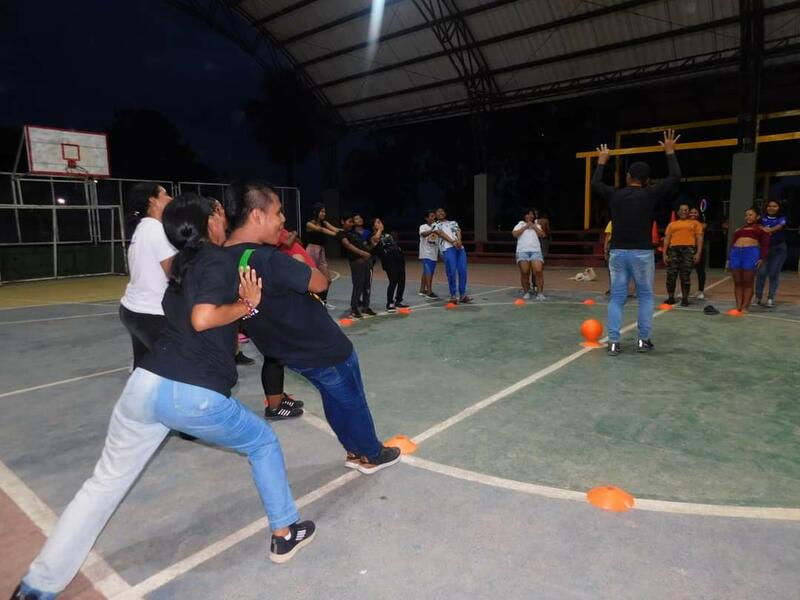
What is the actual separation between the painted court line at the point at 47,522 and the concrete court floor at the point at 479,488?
12mm

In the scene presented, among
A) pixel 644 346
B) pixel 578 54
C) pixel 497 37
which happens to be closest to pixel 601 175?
pixel 644 346

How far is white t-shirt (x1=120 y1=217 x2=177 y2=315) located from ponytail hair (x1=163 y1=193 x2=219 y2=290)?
1311 mm

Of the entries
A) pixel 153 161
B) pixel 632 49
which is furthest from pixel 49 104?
pixel 632 49

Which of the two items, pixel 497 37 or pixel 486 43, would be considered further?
pixel 486 43

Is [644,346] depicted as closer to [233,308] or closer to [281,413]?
[281,413]

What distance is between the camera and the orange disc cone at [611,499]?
2754 millimetres

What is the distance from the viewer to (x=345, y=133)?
25156 mm

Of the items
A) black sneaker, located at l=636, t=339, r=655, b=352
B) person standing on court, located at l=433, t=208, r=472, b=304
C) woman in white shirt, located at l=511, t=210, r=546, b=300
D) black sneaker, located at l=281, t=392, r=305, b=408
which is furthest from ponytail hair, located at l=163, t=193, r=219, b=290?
woman in white shirt, located at l=511, t=210, r=546, b=300

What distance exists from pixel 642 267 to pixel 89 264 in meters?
18.0

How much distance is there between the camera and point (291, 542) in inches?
94.2

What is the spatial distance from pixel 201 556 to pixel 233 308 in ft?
3.92

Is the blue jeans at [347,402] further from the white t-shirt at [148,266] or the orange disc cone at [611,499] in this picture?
the white t-shirt at [148,266]

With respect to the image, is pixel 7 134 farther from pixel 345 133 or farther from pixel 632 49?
pixel 632 49

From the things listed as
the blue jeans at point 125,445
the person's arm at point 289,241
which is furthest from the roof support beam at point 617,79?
the blue jeans at point 125,445
